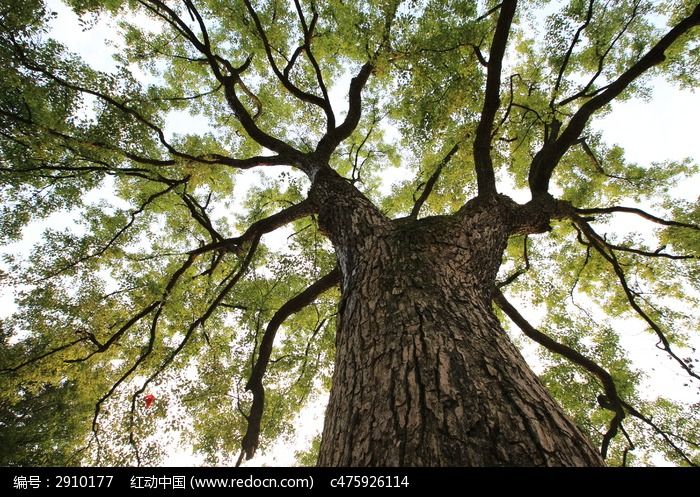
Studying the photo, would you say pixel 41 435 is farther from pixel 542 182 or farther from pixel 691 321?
pixel 691 321

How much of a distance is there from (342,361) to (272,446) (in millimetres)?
6574

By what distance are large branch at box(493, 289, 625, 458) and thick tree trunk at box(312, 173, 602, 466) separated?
3105 millimetres

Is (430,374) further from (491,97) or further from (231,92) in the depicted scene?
(231,92)

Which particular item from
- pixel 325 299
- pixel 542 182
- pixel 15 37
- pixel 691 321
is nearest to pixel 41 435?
pixel 325 299

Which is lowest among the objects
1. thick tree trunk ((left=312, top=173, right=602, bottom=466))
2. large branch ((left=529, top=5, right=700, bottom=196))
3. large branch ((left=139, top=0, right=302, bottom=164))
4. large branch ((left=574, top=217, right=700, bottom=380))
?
thick tree trunk ((left=312, top=173, right=602, bottom=466))

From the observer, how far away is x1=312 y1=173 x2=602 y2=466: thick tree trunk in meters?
1.38

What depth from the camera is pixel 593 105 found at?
480cm

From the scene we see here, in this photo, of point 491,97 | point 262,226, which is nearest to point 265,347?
point 262,226

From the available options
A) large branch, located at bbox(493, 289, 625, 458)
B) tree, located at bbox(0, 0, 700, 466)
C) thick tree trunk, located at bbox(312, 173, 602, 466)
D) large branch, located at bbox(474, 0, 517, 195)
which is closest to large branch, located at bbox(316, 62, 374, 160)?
tree, located at bbox(0, 0, 700, 466)

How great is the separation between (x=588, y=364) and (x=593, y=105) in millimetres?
4344

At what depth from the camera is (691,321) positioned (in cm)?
729

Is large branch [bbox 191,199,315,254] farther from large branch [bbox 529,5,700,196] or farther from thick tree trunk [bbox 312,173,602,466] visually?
large branch [bbox 529,5,700,196]

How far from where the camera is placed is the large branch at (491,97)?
3939mm

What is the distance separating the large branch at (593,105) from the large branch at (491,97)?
104 cm
